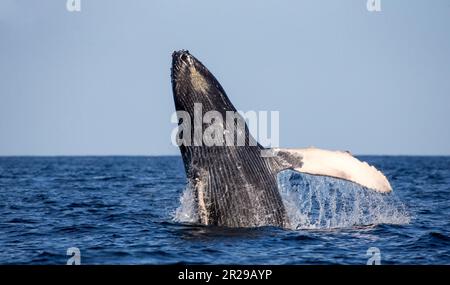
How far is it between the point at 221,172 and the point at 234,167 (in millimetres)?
245

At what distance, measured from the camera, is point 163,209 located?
19.5 metres

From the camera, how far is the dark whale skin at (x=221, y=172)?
13.8 metres

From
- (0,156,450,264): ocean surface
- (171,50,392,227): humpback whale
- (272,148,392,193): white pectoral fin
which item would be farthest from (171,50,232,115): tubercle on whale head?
(0,156,450,264): ocean surface

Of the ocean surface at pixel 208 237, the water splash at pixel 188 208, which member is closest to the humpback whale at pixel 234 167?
the water splash at pixel 188 208

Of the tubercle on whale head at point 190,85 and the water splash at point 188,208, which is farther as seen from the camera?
the water splash at point 188,208

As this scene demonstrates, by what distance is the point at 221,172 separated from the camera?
13.9 metres

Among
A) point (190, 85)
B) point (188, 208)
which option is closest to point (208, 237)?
point (188, 208)

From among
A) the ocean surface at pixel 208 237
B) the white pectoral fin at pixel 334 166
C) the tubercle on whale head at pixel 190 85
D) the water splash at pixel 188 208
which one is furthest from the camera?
the water splash at pixel 188 208

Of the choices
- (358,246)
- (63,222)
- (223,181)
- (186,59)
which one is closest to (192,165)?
(223,181)

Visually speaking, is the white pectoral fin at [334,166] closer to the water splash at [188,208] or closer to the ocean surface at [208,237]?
the ocean surface at [208,237]

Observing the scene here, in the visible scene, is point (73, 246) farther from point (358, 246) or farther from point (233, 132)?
point (358, 246)

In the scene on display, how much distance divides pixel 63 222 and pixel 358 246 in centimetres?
677

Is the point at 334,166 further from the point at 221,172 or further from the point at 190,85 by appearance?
the point at 190,85

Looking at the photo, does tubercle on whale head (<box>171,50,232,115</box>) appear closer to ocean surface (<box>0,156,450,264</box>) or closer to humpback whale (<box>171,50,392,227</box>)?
humpback whale (<box>171,50,392,227</box>)
